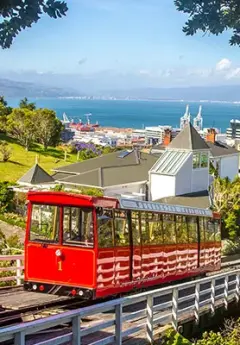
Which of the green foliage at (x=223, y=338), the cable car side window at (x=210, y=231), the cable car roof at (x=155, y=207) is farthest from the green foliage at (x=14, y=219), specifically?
the green foliage at (x=223, y=338)

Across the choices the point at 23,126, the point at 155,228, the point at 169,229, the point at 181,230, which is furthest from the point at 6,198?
the point at 23,126

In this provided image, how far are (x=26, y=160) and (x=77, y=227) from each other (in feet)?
178

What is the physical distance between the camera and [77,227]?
42.5ft

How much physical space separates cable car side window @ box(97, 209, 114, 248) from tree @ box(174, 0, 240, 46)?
826cm

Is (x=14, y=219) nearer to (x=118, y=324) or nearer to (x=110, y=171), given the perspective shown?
(x=110, y=171)

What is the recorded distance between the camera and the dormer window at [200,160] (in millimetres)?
39737

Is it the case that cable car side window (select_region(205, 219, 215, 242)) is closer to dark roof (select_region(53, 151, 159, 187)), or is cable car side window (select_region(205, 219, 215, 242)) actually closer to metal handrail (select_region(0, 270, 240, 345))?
metal handrail (select_region(0, 270, 240, 345))

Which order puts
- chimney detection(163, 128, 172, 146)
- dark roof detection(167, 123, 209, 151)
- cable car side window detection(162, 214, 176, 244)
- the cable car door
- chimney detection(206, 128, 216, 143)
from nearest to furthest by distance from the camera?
the cable car door
cable car side window detection(162, 214, 176, 244)
dark roof detection(167, 123, 209, 151)
chimney detection(163, 128, 172, 146)
chimney detection(206, 128, 216, 143)

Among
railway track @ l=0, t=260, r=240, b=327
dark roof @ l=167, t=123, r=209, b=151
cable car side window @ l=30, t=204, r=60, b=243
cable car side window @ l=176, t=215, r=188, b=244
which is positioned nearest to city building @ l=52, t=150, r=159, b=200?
dark roof @ l=167, t=123, r=209, b=151

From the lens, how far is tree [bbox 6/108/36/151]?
Answer: 75688 mm

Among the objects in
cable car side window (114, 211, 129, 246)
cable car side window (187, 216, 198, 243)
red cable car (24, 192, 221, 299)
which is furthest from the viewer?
cable car side window (187, 216, 198, 243)

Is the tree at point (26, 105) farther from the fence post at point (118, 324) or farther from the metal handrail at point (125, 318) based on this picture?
the fence post at point (118, 324)

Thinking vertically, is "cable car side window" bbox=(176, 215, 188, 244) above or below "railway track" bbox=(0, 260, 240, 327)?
above

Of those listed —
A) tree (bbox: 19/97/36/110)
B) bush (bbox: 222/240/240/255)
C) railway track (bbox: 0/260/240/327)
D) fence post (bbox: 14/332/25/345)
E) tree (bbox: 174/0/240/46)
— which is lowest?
bush (bbox: 222/240/240/255)
